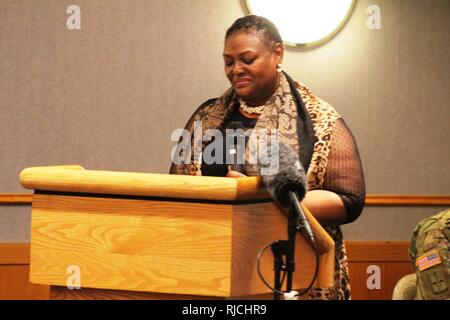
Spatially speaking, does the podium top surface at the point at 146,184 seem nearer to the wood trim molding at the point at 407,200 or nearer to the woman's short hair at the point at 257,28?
the woman's short hair at the point at 257,28

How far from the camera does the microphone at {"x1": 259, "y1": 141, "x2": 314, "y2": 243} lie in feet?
6.64

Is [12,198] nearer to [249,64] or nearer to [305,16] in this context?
[305,16]

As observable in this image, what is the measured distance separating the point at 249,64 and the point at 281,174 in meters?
1.07

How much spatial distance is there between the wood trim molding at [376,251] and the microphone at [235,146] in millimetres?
2193

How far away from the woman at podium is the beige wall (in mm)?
1696

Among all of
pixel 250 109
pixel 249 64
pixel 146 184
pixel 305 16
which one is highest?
pixel 305 16

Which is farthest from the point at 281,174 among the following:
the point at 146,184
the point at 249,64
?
the point at 249,64

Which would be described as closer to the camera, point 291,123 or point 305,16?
point 291,123

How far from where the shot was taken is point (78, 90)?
4.82 m

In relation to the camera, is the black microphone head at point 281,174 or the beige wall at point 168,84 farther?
the beige wall at point 168,84

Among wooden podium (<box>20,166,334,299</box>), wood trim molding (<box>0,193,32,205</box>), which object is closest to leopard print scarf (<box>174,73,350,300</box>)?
wooden podium (<box>20,166,334,299</box>)

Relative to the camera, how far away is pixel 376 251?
200 inches

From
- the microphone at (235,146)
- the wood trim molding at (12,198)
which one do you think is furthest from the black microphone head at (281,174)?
the wood trim molding at (12,198)

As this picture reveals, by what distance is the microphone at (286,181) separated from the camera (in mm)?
2025
